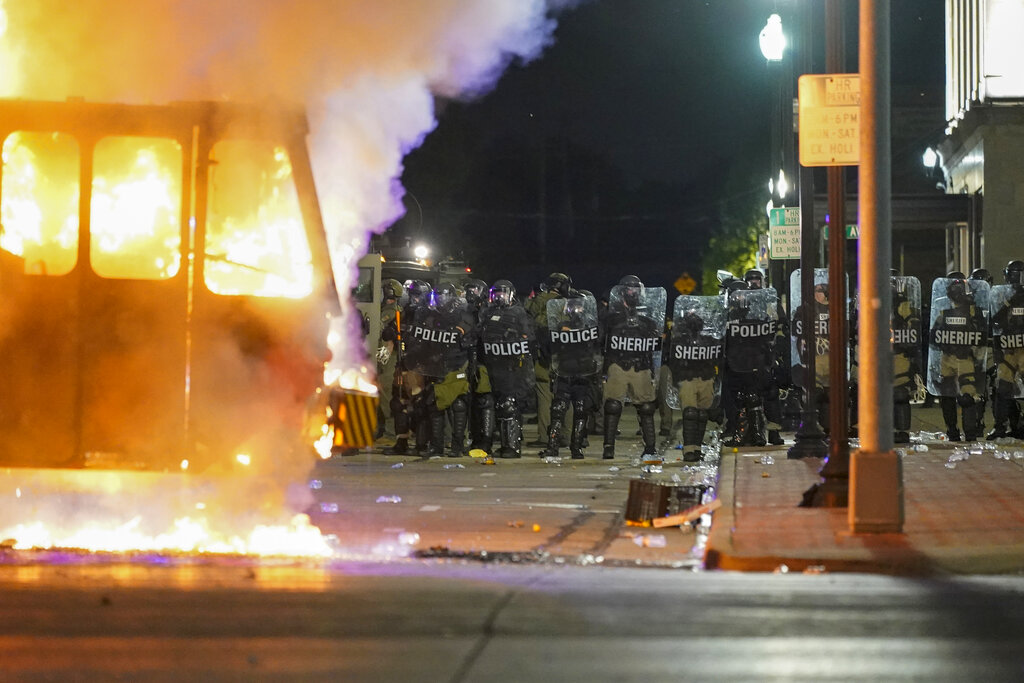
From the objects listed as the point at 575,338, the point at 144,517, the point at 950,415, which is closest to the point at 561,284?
the point at 575,338

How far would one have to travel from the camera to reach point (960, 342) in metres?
14.8

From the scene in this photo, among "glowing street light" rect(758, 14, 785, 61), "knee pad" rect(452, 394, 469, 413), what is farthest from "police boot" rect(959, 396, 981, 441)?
"glowing street light" rect(758, 14, 785, 61)

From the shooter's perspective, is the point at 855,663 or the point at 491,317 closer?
the point at 855,663

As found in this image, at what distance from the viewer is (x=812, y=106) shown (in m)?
10.7

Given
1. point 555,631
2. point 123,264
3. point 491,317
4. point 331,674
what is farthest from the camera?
point 491,317

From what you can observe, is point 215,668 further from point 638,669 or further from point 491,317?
point 491,317

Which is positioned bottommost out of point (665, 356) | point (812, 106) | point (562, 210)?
point (665, 356)

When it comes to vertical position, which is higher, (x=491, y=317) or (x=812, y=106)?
(x=812, y=106)

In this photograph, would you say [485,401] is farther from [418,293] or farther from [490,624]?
[490,624]

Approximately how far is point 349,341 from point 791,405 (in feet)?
26.0

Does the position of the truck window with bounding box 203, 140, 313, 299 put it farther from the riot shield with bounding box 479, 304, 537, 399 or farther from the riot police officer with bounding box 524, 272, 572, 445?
the riot police officer with bounding box 524, 272, 572, 445

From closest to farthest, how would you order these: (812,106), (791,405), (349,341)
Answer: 1. (349,341)
2. (812,106)
3. (791,405)

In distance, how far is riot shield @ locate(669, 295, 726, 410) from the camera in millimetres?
14367

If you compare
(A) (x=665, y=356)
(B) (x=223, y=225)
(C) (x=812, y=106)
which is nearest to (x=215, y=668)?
(B) (x=223, y=225)
